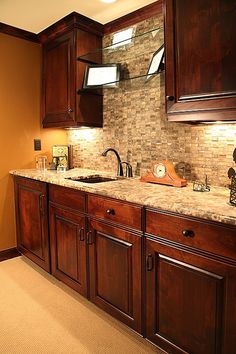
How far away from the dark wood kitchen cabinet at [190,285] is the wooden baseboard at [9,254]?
193 centimetres

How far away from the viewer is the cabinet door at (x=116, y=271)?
1.78 meters

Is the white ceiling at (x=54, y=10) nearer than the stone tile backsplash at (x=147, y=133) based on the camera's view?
No

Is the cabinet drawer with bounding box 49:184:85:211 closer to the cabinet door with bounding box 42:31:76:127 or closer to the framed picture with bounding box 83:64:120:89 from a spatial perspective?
the cabinet door with bounding box 42:31:76:127

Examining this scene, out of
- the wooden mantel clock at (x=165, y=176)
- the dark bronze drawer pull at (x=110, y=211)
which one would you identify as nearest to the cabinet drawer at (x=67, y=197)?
the dark bronze drawer pull at (x=110, y=211)

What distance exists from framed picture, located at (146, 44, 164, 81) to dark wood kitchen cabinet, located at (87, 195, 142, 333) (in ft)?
3.51

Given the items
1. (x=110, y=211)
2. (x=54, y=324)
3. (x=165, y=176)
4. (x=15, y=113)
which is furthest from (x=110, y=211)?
(x=15, y=113)

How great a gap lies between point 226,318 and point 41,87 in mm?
2829

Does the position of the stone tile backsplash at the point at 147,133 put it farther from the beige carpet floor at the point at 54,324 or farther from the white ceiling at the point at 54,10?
the beige carpet floor at the point at 54,324

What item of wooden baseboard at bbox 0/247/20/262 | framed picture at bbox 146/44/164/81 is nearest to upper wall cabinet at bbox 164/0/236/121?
framed picture at bbox 146/44/164/81

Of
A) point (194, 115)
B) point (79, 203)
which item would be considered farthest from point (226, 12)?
point (79, 203)

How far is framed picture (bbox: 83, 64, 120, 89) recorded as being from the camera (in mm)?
2660

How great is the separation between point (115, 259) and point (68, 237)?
1.87 ft

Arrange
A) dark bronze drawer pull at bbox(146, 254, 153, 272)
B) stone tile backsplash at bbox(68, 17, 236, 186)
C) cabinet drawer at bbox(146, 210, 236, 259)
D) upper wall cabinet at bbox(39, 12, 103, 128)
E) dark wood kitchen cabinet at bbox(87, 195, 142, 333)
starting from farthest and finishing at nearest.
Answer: upper wall cabinet at bbox(39, 12, 103, 128) < stone tile backsplash at bbox(68, 17, 236, 186) < dark wood kitchen cabinet at bbox(87, 195, 142, 333) < dark bronze drawer pull at bbox(146, 254, 153, 272) < cabinet drawer at bbox(146, 210, 236, 259)

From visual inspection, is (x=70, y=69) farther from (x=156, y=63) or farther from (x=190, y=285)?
(x=190, y=285)
